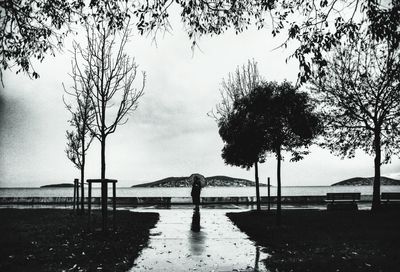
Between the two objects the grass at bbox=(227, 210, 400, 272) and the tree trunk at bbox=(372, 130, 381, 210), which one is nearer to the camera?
the grass at bbox=(227, 210, 400, 272)

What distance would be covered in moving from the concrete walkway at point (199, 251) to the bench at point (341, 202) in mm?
11727

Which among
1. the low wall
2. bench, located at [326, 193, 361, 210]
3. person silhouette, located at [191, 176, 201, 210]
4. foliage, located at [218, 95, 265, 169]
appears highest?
foliage, located at [218, 95, 265, 169]

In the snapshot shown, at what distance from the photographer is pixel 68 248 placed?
8.89 m

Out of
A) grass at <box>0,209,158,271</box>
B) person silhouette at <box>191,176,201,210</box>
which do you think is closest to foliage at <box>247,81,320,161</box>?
grass at <box>0,209,158,271</box>

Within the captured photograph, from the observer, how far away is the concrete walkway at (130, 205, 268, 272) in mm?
7359

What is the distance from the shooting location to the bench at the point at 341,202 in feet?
74.7

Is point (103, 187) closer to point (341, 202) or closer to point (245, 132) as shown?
point (245, 132)

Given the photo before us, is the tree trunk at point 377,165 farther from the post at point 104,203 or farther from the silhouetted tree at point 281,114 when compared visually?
the post at point 104,203

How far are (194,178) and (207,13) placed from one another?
16.5m

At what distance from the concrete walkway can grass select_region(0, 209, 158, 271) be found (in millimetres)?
395

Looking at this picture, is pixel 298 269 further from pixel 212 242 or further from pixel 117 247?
pixel 117 247

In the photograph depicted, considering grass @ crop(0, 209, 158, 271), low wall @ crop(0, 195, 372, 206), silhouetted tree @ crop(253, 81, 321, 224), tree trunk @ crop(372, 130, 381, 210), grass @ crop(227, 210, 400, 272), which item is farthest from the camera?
low wall @ crop(0, 195, 372, 206)

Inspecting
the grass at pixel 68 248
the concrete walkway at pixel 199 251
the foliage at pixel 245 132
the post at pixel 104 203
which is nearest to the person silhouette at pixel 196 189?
the foliage at pixel 245 132

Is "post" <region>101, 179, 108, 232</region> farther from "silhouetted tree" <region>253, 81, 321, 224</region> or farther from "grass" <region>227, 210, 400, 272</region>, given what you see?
"silhouetted tree" <region>253, 81, 321, 224</region>
